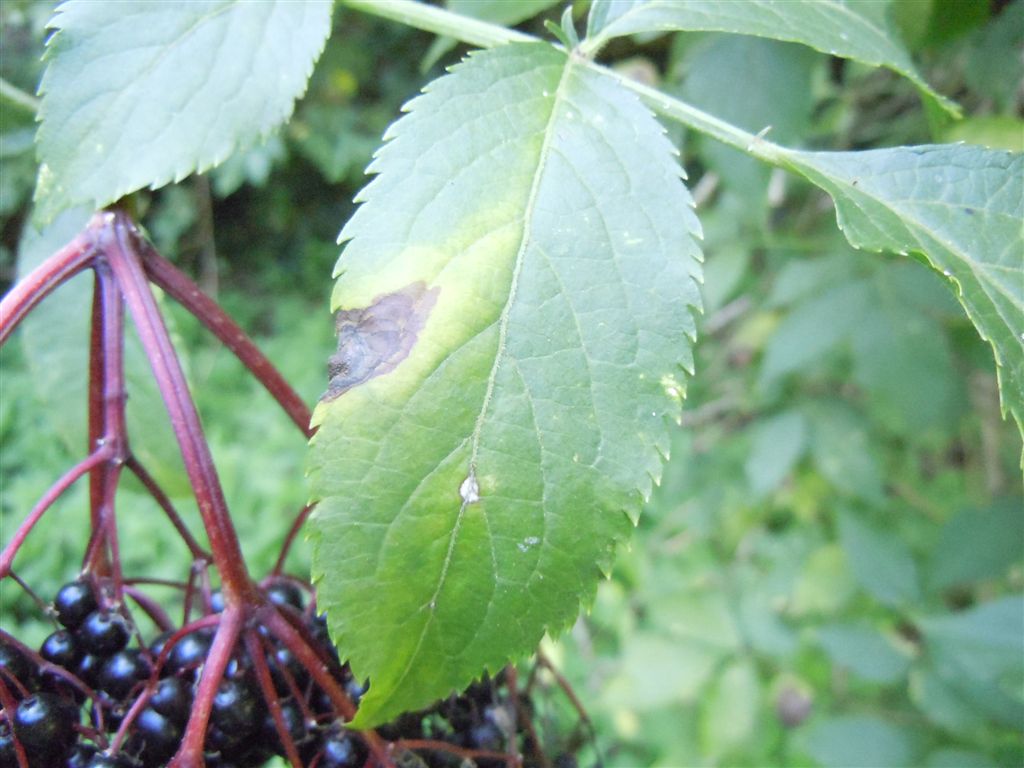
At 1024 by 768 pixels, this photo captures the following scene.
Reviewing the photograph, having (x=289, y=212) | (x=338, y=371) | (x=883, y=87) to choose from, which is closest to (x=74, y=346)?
(x=338, y=371)

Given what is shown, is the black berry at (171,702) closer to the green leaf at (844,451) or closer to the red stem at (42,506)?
the red stem at (42,506)

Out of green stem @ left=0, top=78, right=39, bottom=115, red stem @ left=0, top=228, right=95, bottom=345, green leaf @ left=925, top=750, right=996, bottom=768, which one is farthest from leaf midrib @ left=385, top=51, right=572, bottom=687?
green leaf @ left=925, top=750, right=996, bottom=768

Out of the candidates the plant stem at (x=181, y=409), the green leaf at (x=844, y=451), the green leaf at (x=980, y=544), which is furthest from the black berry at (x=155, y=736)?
the green leaf at (x=844, y=451)

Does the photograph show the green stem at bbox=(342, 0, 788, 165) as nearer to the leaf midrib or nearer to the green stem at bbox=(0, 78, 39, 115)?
the leaf midrib

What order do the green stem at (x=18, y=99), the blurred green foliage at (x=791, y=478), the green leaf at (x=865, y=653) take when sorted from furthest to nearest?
the green leaf at (x=865, y=653), the blurred green foliage at (x=791, y=478), the green stem at (x=18, y=99)

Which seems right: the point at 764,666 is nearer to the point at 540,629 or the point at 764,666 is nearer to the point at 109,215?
the point at 540,629
